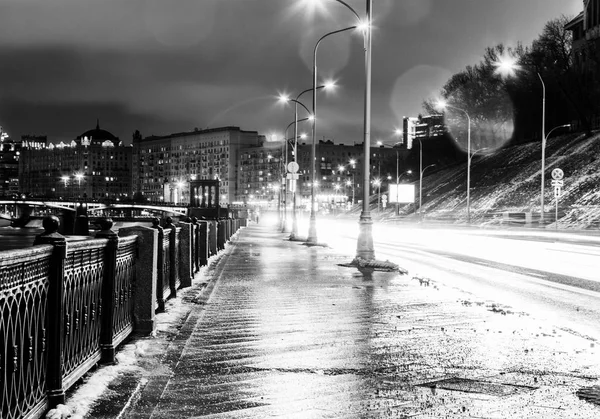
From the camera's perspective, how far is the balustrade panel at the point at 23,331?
3.91 m

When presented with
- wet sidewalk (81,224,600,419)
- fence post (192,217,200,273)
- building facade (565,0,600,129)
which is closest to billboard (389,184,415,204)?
building facade (565,0,600,129)

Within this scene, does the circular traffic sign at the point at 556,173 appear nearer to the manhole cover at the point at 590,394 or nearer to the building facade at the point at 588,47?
the building facade at the point at 588,47

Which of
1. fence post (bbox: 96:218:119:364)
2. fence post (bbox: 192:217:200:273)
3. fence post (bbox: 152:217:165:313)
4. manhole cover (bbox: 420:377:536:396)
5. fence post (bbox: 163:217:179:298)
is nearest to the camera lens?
manhole cover (bbox: 420:377:536:396)

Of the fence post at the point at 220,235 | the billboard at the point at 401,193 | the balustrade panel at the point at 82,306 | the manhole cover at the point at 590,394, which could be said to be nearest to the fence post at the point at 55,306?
the balustrade panel at the point at 82,306

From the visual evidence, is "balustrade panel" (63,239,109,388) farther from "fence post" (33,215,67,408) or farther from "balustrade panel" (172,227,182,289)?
"balustrade panel" (172,227,182,289)

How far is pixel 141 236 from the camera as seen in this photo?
310 inches

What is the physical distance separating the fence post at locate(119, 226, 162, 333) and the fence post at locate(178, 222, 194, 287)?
4198 mm

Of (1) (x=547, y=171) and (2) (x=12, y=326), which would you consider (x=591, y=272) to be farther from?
(1) (x=547, y=171)

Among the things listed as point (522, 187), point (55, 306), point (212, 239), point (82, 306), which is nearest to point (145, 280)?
point (82, 306)

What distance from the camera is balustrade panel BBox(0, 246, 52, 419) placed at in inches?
154

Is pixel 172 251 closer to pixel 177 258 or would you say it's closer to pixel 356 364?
pixel 177 258

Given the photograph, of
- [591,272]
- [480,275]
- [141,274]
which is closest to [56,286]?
[141,274]

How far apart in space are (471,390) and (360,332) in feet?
9.21

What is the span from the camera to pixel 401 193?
3305 inches
